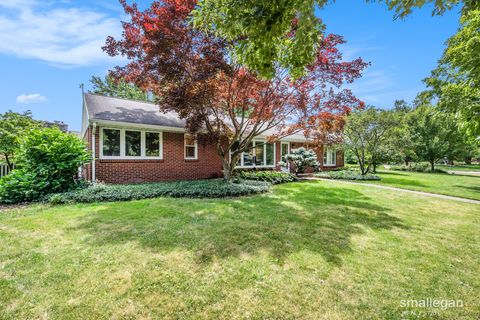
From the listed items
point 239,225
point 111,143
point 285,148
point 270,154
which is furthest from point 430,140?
point 111,143

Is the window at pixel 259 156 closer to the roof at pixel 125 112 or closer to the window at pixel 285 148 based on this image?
the window at pixel 285 148

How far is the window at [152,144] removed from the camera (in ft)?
35.3

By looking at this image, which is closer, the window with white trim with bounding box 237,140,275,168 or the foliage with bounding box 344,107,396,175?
the foliage with bounding box 344,107,396,175

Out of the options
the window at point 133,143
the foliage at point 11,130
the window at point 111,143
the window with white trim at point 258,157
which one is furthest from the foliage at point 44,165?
the window with white trim at point 258,157

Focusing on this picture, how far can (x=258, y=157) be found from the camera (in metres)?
15.5

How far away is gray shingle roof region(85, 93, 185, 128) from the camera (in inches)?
384

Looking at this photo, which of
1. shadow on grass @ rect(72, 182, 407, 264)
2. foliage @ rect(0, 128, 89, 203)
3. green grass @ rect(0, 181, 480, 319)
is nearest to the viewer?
green grass @ rect(0, 181, 480, 319)

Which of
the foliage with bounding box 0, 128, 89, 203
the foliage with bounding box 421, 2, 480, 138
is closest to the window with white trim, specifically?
the foliage with bounding box 0, 128, 89, 203

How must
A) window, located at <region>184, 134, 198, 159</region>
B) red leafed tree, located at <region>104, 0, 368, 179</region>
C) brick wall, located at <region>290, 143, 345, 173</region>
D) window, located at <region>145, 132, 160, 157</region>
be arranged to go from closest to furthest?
red leafed tree, located at <region>104, 0, 368, 179</region>
window, located at <region>145, 132, 160, 157</region>
window, located at <region>184, 134, 198, 159</region>
brick wall, located at <region>290, 143, 345, 173</region>

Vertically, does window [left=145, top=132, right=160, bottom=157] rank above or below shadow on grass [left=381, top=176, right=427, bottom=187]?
above

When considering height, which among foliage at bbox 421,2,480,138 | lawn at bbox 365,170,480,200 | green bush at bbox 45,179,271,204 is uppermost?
foliage at bbox 421,2,480,138

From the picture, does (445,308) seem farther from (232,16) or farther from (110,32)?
(110,32)

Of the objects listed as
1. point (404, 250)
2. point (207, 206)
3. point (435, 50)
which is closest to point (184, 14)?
point (207, 206)

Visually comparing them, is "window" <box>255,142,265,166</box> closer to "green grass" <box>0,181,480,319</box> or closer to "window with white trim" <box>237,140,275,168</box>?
"window with white trim" <box>237,140,275,168</box>
